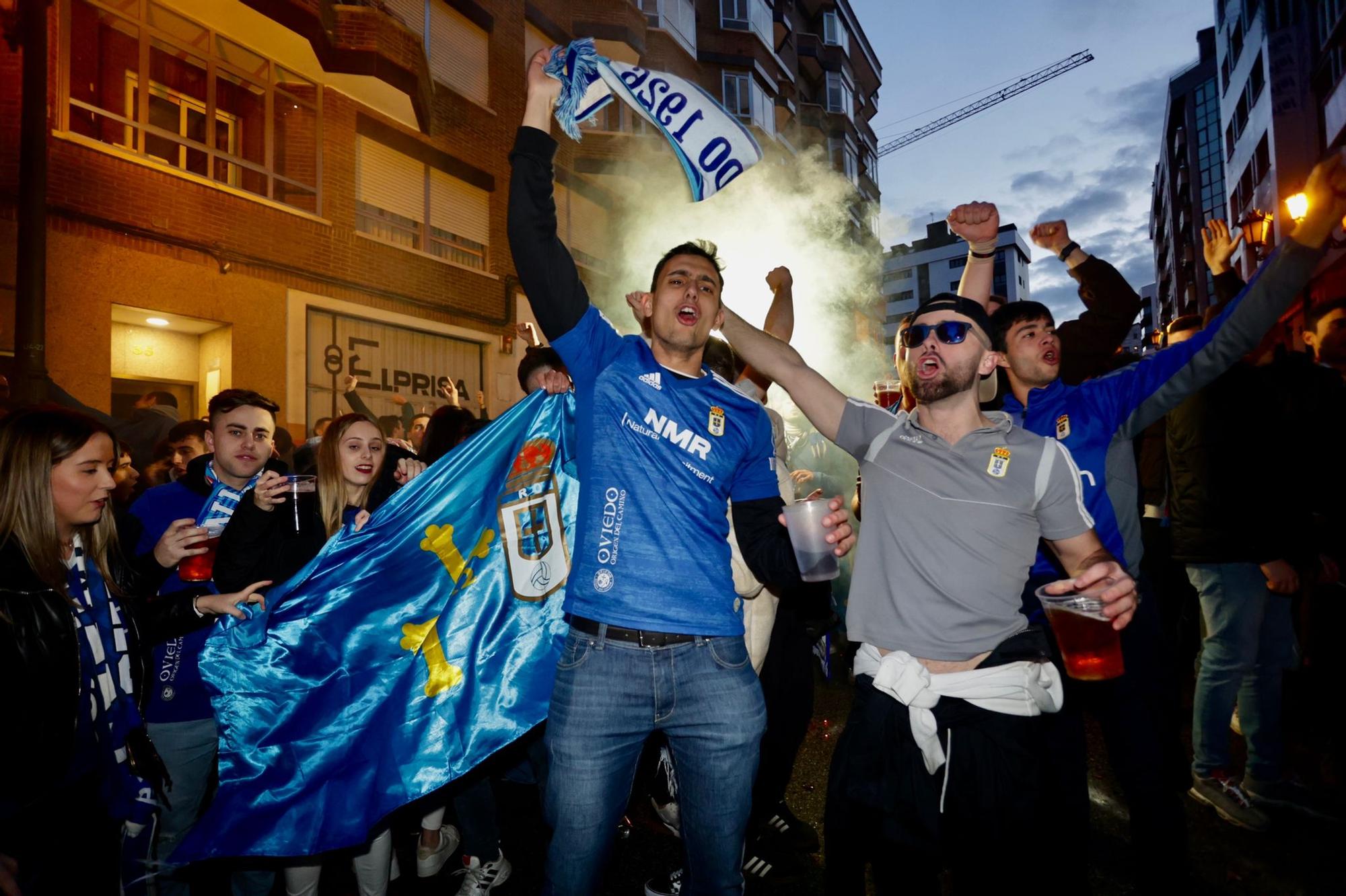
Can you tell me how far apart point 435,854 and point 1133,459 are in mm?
4034

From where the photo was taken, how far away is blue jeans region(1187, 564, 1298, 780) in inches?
162

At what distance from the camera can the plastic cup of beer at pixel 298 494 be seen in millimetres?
3148

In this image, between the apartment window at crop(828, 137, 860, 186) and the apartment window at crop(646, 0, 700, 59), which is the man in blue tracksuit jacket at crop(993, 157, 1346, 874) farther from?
the apartment window at crop(828, 137, 860, 186)

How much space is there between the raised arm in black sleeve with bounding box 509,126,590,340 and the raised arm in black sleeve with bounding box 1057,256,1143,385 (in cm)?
304

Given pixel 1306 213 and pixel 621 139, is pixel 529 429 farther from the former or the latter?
pixel 621 139

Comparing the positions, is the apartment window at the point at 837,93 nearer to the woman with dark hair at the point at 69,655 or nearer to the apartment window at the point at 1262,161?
the apartment window at the point at 1262,161

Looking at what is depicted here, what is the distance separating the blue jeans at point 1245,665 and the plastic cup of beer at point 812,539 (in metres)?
3.17

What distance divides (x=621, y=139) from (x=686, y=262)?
18.4 meters

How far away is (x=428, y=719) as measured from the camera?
3086 millimetres

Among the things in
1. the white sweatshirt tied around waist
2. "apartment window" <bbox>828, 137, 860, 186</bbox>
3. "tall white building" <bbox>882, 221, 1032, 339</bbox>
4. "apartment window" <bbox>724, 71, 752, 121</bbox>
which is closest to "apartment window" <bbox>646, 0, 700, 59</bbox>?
"apartment window" <bbox>724, 71, 752, 121</bbox>

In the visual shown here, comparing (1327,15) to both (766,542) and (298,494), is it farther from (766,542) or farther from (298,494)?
(298,494)

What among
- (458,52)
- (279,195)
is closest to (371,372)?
(279,195)

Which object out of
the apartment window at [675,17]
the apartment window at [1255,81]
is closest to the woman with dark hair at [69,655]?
the apartment window at [675,17]

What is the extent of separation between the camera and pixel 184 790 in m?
3.11
